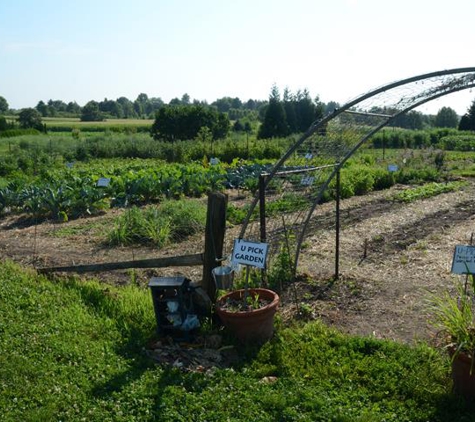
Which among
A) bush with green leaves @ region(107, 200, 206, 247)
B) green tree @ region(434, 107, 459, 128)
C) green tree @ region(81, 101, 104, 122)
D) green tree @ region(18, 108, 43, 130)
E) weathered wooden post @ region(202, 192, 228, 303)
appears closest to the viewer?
weathered wooden post @ region(202, 192, 228, 303)

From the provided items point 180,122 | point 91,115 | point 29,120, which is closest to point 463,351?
point 180,122

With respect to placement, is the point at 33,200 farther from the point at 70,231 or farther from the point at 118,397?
the point at 118,397

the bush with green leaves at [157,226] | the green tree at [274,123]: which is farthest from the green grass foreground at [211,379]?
the green tree at [274,123]

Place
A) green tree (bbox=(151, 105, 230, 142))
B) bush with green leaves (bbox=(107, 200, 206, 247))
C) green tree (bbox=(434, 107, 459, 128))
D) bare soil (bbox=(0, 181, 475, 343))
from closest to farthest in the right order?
bare soil (bbox=(0, 181, 475, 343)), bush with green leaves (bbox=(107, 200, 206, 247)), green tree (bbox=(151, 105, 230, 142)), green tree (bbox=(434, 107, 459, 128))

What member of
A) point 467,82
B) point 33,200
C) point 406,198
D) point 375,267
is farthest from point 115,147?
point 467,82

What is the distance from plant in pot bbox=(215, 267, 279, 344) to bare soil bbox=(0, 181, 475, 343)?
655 mm

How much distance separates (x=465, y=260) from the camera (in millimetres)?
4258

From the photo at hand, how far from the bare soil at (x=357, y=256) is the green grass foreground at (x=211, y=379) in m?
0.74

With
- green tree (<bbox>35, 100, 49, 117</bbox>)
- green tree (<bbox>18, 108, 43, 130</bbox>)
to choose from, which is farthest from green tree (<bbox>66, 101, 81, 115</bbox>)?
green tree (<bbox>18, 108, 43, 130</bbox>)

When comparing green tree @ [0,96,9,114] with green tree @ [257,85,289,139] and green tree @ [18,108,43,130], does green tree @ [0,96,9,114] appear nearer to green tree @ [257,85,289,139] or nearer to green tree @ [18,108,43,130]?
green tree @ [18,108,43,130]

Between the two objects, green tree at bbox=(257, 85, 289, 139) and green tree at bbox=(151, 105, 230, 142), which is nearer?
green tree at bbox=(151, 105, 230, 142)

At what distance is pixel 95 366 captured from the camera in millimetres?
4512

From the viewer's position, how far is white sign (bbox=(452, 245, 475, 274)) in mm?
4245

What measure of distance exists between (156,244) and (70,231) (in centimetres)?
222
